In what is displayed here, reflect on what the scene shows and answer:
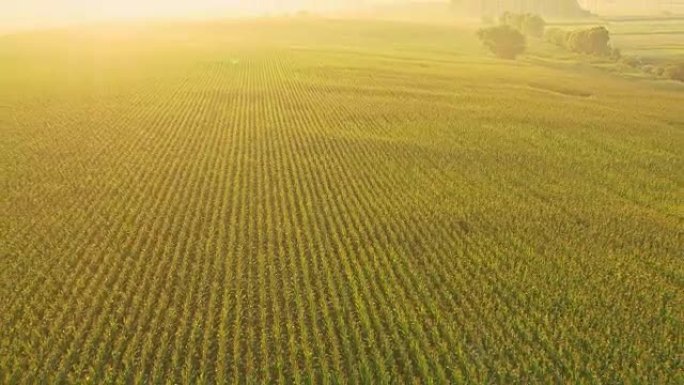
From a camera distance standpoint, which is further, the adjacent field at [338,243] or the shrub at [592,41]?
Result: the shrub at [592,41]

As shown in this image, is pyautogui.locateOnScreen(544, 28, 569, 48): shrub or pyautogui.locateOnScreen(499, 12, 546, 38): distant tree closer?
pyautogui.locateOnScreen(544, 28, 569, 48): shrub

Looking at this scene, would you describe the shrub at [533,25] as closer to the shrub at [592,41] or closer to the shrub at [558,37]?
the shrub at [558,37]

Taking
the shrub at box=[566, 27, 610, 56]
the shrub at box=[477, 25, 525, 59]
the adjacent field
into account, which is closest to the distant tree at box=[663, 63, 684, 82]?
the shrub at box=[566, 27, 610, 56]

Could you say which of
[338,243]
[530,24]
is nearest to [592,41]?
[530,24]

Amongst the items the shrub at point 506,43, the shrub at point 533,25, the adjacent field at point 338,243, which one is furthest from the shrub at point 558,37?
the adjacent field at point 338,243

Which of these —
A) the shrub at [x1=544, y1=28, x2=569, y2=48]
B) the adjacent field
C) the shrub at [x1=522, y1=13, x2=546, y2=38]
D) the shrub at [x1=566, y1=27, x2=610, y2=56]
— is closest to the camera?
the adjacent field

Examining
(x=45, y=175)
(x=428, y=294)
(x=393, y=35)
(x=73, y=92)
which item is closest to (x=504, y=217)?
(x=428, y=294)

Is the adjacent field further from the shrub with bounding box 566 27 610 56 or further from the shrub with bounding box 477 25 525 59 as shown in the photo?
the shrub with bounding box 566 27 610 56

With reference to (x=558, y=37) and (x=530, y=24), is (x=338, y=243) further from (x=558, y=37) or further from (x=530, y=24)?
(x=530, y=24)

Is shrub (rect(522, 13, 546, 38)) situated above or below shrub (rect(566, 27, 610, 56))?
above
